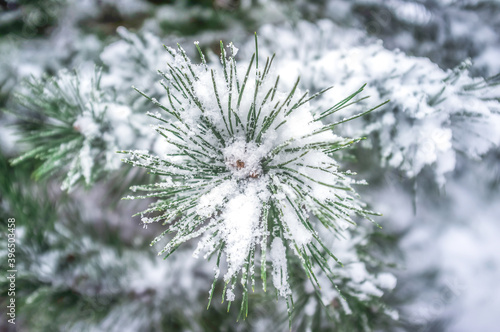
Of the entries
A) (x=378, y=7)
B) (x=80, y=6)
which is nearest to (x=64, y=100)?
(x=80, y=6)

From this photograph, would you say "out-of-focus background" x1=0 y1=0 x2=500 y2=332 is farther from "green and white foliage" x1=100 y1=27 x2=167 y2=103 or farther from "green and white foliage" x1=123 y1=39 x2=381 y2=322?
"green and white foliage" x1=123 y1=39 x2=381 y2=322

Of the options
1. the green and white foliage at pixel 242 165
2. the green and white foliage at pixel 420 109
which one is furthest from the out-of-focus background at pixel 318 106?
the green and white foliage at pixel 242 165

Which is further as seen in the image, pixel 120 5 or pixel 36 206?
pixel 120 5

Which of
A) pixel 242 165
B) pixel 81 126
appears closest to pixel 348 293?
pixel 242 165

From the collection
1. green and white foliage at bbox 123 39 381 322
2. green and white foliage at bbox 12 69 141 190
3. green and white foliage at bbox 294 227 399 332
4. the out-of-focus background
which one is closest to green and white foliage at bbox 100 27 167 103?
the out-of-focus background

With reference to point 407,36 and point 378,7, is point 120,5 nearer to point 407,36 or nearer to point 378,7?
point 378,7

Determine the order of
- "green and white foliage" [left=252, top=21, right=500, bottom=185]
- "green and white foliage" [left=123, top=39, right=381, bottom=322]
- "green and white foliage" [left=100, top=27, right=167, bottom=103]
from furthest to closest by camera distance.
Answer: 1. "green and white foliage" [left=100, top=27, right=167, bottom=103]
2. "green and white foliage" [left=252, top=21, right=500, bottom=185]
3. "green and white foliage" [left=123, top=39, right=381, bottom=322]
